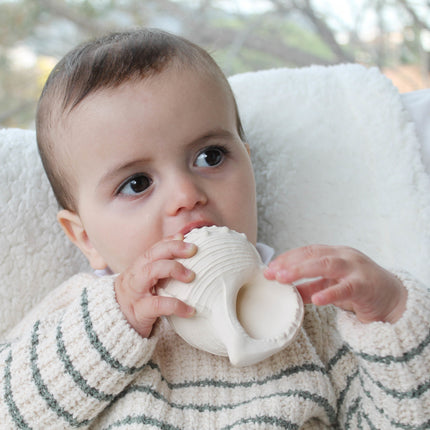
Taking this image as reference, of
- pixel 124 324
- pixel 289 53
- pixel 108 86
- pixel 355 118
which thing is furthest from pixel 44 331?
pixel 289 53

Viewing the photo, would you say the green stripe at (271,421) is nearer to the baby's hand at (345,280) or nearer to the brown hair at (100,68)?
the baby's hand at (345,280)

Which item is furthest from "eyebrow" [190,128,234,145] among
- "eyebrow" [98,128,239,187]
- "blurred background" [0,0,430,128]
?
"blurred background" [0,0,430,128]

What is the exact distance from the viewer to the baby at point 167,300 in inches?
26.6

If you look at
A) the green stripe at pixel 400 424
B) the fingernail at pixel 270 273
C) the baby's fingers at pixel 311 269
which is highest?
the baby's fingers at pixel 311 269

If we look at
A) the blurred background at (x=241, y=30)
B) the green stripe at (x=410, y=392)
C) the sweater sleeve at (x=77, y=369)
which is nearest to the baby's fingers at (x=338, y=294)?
the green stripe at (x=410, y=392)

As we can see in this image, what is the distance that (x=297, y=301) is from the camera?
0.65 meters

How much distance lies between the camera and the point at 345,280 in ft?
2.15

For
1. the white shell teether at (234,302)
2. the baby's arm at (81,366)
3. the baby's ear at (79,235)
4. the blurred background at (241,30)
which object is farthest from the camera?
the blurred background at (241,30)

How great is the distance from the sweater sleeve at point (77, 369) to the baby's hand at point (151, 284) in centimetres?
2

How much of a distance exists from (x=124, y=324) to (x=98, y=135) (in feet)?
0.94

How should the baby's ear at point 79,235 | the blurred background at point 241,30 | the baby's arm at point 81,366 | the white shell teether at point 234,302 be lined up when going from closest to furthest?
the white shell teether at point 234,302 < the baby's arm at point 81,366 < the baby's ear at point 79,235 < the blurred background at point 241,30

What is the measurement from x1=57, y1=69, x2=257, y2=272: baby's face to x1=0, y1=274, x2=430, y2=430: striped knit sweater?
11 centimetres

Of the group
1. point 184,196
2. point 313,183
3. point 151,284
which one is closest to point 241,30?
point 313,183

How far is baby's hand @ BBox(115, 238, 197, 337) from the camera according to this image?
648 mm
